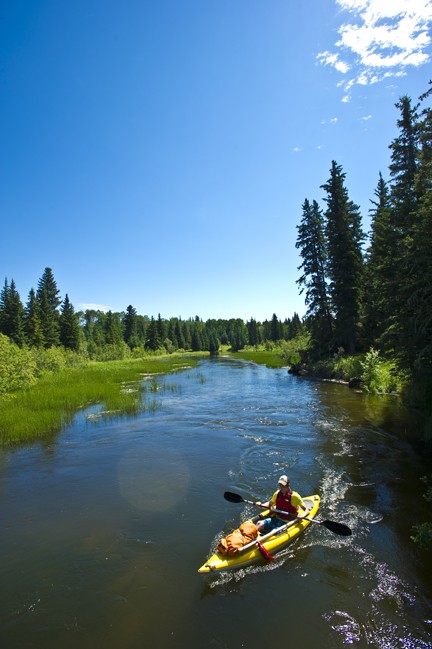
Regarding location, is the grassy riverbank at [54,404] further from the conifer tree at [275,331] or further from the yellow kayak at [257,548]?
the conifer tree at [275,331]

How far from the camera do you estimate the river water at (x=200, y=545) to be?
547 cm

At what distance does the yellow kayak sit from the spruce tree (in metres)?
25.2

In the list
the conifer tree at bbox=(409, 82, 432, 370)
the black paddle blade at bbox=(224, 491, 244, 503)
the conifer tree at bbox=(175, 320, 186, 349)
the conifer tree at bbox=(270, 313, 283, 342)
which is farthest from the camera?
the conifer tree at bbox=(175, 320, 186, 349)

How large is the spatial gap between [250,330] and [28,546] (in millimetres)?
118024

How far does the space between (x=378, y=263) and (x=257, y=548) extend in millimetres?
22786

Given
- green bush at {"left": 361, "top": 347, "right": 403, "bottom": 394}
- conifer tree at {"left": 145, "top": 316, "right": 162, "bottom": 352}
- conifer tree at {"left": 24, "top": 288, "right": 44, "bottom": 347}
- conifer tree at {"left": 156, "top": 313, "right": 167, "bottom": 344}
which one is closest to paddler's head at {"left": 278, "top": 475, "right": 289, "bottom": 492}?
green bush at {"left": 361, "top": 347, "right": 403, "bottom": 394}

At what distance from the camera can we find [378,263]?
25.0 meters

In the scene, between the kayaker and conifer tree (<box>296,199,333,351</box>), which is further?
conifer tree (<box>296,199,333,351</box>)

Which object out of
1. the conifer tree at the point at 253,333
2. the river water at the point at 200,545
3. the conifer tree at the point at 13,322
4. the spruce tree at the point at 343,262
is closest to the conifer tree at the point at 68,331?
the conifer tree at the point at 13,322

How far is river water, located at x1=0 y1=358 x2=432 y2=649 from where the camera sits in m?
5.47

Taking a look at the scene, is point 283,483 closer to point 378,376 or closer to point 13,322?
point 378,376

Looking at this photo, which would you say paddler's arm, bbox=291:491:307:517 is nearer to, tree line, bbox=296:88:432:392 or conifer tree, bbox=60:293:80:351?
tree line, bbox=296:88:432:392

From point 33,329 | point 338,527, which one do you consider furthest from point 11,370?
point 33,329

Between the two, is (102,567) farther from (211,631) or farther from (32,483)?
(32,483)
